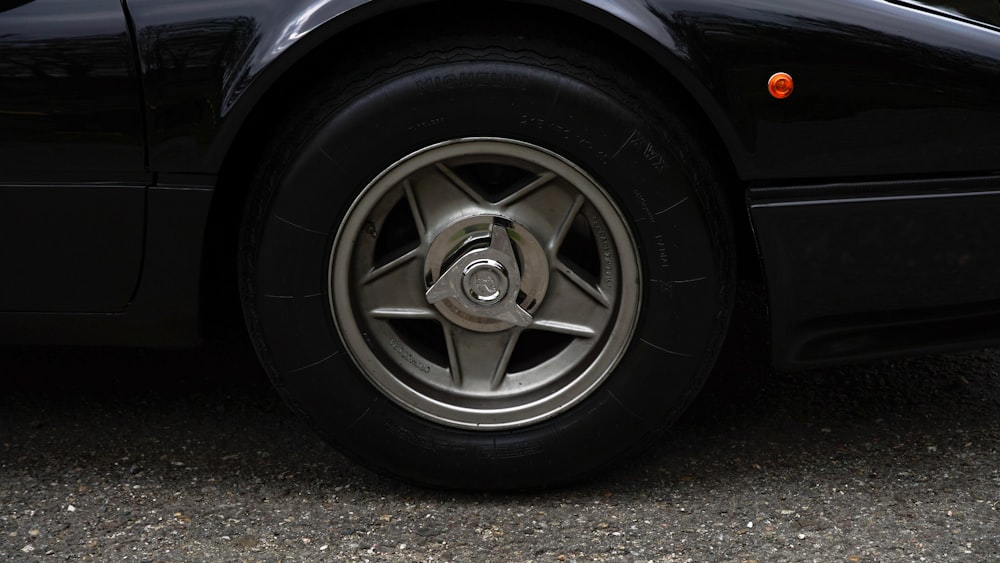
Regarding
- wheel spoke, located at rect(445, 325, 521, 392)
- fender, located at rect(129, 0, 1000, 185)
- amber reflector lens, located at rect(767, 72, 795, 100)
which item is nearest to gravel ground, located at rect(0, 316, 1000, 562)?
wheel spoke, located at rect(445, 325, 521, 392)

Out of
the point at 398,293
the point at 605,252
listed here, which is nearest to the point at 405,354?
the point at 398,293

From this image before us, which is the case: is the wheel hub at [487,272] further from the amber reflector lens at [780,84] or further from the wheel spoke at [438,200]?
the amber reflector lens at [780,84]

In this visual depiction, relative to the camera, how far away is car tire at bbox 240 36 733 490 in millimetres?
2211

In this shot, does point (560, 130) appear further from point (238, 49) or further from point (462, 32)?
point (238, 49)

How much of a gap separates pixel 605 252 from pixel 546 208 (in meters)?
0.15

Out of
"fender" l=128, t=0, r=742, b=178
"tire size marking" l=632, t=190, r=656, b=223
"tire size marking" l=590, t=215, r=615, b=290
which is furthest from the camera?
"tire size marking" l=590, t=215, r=615, b=290

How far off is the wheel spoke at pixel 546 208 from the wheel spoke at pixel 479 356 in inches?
8.2

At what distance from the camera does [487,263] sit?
2324 mm

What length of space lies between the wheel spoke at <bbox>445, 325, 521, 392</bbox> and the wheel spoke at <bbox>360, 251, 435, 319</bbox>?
81 millimetres

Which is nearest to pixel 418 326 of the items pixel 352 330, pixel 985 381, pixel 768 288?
pixel 352 330

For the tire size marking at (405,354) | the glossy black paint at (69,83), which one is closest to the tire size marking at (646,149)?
the tire size marking at (405,354)

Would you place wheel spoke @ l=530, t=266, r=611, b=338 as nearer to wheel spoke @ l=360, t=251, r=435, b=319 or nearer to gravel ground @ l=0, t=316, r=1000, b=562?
wheel spoke @ l=360, t=251, r=435, b=319

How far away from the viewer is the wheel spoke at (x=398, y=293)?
7.83ft

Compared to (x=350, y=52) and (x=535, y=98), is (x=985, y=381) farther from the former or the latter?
(x=350, y=52)
